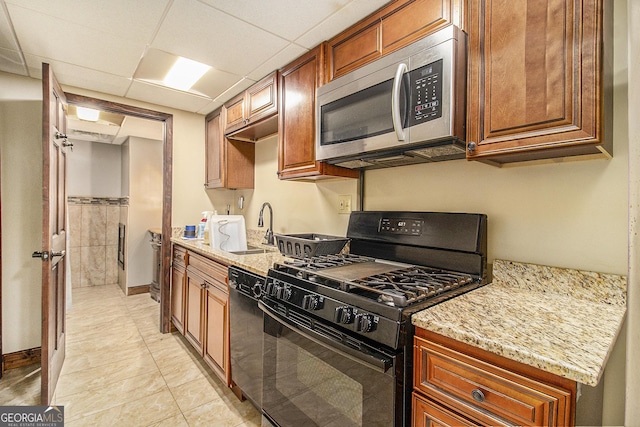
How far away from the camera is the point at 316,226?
2365mm

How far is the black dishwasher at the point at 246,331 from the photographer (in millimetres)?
1664

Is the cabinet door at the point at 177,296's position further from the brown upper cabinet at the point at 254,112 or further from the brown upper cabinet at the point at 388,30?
the brown upper cabinet at the point at 388,30

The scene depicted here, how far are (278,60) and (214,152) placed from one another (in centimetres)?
139

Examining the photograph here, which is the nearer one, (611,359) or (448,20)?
(611,359)

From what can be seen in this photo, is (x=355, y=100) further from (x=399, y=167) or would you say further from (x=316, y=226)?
(x=316, y=226)

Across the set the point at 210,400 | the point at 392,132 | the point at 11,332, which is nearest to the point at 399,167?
the point at 392,132

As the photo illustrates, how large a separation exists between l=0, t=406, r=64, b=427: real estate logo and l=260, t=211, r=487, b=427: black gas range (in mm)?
1257

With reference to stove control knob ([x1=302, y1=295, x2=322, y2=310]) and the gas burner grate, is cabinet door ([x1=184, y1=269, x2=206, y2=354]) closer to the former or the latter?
stove control knob ([x1=302, y1=295, x2=322, y2=310])

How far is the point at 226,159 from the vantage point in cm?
301

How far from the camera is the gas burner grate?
1027 mm

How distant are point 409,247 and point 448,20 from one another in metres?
1.02

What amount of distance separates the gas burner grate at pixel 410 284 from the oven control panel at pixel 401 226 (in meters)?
0.21

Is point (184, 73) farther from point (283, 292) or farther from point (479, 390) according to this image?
point (479, 390)

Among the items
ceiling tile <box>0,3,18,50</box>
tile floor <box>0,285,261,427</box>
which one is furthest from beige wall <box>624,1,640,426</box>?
ceiling tile <box>0,3,18,50</box>
